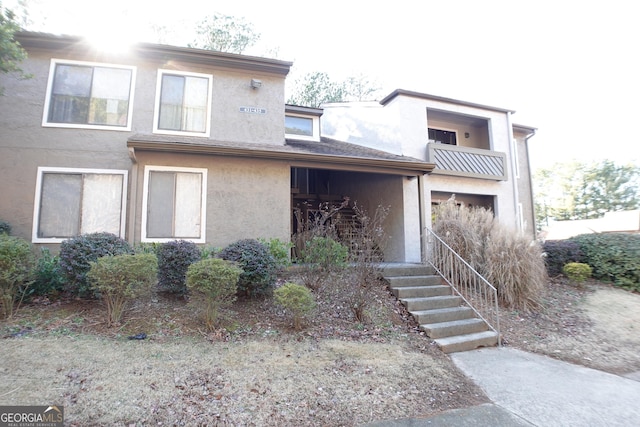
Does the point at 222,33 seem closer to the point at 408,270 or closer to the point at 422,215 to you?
the point at 422,215

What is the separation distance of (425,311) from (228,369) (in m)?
3.89

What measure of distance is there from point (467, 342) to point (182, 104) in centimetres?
833

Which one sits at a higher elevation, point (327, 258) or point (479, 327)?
point (327, 258)

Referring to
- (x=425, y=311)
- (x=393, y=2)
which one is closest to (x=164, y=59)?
(x=393, y=2)

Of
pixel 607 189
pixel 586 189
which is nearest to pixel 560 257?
pixel 607 189

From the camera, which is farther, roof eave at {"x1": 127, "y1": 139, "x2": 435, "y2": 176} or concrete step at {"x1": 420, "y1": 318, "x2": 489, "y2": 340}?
roof eave at {"x1": 127, "y1": 139, "x2": 435, "y2": 176}

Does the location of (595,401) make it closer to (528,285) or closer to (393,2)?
(528,285)

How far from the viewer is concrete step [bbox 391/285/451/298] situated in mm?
6977

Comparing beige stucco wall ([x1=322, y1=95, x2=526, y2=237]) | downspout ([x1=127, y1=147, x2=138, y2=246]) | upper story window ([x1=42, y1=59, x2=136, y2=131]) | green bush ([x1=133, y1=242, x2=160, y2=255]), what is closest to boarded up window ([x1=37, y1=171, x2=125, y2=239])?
downspout ([x1=127, y1=147, x2=138, y2=246])

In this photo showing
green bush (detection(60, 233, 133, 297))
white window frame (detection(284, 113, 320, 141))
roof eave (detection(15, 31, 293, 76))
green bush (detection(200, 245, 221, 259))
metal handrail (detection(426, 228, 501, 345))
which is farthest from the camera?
white window frame (detection(284, 113, 320, 141))

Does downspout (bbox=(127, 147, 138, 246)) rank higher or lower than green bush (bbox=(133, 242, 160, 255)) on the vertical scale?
higher

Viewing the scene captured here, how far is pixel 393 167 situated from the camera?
9289 millimetres

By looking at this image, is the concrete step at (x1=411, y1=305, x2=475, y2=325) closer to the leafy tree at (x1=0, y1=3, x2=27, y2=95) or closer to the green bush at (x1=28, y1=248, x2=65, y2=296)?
the green bush at (x1=28, y1=248, x2=65, y2=296)

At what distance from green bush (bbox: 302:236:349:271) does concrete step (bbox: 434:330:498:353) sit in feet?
7.25
